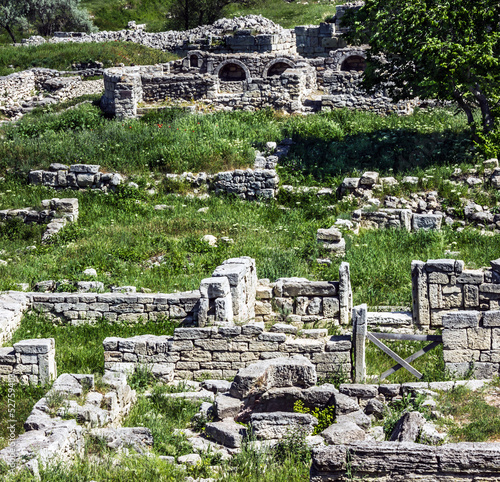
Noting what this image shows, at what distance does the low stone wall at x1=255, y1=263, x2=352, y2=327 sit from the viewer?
13.0 m

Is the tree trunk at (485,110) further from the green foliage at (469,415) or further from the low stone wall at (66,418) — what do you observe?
the low stone wall at (66,418)

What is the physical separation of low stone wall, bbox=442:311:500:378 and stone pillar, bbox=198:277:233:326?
10.5 feet

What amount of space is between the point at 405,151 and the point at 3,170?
1026 centimetres

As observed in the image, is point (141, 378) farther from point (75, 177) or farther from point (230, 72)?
point (230, 72)

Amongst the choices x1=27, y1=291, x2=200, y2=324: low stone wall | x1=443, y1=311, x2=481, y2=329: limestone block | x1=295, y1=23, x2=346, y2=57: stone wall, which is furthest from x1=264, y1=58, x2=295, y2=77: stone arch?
x1=443, y1=311, x2=481, y2=329: limestone block

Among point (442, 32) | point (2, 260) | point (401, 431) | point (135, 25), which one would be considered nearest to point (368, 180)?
point (442, 32)

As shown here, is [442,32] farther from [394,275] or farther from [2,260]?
[2,260]

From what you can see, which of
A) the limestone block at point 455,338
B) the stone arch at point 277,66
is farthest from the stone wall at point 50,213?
the stone arch at point 277,66

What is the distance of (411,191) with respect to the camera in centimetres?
1959

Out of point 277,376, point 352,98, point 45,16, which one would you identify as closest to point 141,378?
point 277,376

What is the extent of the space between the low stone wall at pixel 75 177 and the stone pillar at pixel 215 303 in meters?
9.20

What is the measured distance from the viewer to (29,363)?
37.5 ft

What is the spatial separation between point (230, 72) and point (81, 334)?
66.5ft

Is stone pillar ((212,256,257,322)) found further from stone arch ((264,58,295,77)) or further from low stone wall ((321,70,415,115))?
stone arch ((264,58,295,77))
